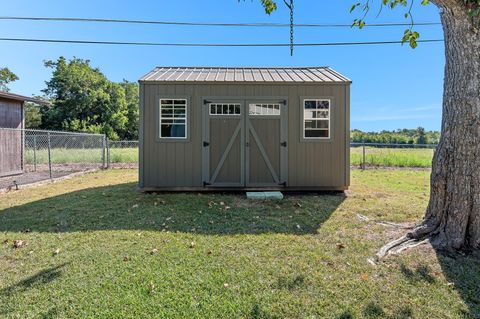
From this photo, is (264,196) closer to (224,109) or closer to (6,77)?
(224,109)

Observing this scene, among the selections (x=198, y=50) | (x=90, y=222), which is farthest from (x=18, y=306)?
(x=198, y=50)

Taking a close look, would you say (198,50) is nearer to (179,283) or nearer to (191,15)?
(191,15)

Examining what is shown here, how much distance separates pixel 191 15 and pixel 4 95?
6.57 meters

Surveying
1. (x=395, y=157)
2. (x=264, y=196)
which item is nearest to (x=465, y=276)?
(x=264, y=196)

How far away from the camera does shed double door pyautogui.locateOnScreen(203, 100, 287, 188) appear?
648cm

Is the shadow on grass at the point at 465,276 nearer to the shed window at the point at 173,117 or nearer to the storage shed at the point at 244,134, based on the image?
the storage shed at the point at 244,134

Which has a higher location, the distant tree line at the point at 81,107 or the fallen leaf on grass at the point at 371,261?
the distant tree line at the point at 81,107

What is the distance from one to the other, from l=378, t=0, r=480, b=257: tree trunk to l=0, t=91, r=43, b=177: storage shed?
1076 cm

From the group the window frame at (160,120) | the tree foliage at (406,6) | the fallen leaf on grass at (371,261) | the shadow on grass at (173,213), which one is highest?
the tree foliage at (406,6)

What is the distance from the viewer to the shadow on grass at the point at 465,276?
2.21 metres

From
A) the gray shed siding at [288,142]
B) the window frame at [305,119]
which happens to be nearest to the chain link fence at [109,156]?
the gray shed siding at [288,142]

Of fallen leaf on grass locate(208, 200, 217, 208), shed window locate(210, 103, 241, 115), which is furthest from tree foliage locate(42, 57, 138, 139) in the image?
fallen leaf on grass locate(208, 200, 217, 208)

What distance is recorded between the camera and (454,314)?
211 cm

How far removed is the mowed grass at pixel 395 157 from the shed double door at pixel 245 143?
6978 millimetres
